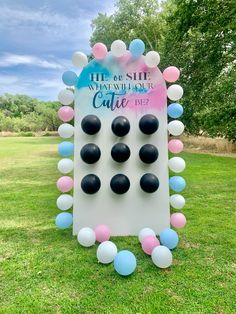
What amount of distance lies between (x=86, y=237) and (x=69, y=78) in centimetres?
→ 156

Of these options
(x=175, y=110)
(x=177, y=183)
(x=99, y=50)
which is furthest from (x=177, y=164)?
(x=99, y=50)

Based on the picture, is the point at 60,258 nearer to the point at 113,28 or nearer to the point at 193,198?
the point at 193,198

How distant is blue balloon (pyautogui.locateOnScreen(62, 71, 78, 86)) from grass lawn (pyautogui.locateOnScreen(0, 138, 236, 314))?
159 cm

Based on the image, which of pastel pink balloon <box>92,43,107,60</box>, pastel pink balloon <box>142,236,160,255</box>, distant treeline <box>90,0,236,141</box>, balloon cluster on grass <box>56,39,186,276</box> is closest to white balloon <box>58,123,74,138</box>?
balloon cluster on grass <box>56,39,186,276</box>

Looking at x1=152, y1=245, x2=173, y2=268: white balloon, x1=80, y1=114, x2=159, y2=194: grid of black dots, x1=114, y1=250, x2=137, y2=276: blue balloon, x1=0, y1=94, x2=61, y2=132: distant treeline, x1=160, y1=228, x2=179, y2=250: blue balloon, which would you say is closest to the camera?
x1=114, y1=250, x2=137, y2=276: blue balloon

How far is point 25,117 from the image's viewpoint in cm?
4894

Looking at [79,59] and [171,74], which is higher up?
[79,59]

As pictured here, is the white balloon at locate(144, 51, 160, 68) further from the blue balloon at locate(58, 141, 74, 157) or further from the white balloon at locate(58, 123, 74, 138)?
the blue balloon at locate(58, 141, 74, 157)

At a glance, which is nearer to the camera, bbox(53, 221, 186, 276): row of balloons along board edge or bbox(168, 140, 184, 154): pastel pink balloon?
bbox(53, 221, 186, 276): row of balloons along board edge

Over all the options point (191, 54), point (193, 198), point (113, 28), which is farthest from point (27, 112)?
point (193, 198)

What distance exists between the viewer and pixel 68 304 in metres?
1.98

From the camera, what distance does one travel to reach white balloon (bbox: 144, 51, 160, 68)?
114 inches

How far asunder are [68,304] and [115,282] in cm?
41

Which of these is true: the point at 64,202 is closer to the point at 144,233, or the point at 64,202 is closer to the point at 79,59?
the point at 144,233
